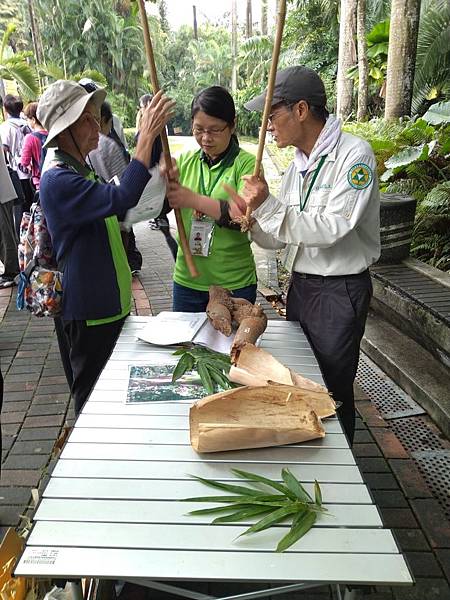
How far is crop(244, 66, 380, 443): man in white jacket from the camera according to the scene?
1902 millimetres

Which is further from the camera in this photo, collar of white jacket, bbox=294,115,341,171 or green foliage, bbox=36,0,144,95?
green foliage, bbox=36,0,144,95

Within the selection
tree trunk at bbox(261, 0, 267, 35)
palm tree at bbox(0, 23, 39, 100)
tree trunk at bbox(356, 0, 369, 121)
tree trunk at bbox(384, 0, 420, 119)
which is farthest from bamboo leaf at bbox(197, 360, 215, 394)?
tree trunk at bbox(261, 0, 267, 35)

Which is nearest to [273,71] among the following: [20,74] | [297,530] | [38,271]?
[38,271]

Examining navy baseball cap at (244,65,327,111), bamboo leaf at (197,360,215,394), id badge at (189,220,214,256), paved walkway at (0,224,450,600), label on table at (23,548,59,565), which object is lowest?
paved walkway at (0,224,450,600)

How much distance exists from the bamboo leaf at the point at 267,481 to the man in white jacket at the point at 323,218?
2.42 feet

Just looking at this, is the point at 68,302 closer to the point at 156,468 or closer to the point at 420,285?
the point at 156,468

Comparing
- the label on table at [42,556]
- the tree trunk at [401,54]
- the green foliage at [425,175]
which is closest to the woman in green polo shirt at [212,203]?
the label on table at [42,556]

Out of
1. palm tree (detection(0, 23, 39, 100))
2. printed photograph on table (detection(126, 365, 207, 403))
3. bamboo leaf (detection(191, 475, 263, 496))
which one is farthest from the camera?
palm tree (detection(0, 23, 39, 100))

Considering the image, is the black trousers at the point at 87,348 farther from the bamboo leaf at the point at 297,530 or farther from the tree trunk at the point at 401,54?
the tree trunk at the point at 401,54

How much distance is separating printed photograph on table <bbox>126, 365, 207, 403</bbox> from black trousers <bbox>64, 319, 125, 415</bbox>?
436 millimetres

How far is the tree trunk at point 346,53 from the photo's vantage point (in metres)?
10.4

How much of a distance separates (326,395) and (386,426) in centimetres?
150

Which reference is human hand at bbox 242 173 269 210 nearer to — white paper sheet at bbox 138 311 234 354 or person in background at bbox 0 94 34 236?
white paper sheet at bbox 138 311 234 354

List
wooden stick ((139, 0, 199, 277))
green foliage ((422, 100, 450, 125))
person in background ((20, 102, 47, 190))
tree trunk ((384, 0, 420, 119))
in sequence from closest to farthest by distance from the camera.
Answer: wooden stick ((139, 0, 199, 277)) < green foliage ((422, 100, 450, 125)) < person in background ((20, 102, 47, 190)) < tree trunk ((384, 0, 420, 119))
